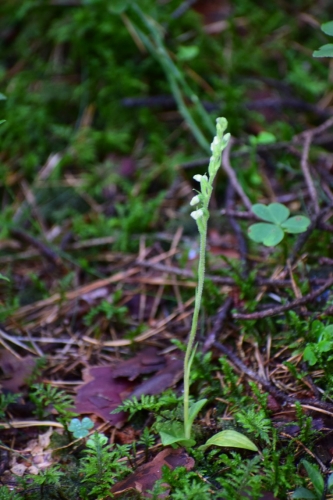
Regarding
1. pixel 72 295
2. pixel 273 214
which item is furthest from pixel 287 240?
pixel 72 295

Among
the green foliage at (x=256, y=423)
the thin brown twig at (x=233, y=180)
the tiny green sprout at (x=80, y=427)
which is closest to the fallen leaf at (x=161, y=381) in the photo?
the tiny green sprout at (x=80, y=427)

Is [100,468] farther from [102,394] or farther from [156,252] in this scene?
[156,252]

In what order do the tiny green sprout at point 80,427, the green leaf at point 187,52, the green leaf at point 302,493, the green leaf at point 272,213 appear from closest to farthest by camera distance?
the green leaf at point 302,493
the tiny green sprout at point 80,427
the green leaf at point 272,213
the green leaf at point 187,52

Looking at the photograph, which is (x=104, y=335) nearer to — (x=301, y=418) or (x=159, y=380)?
(x=159, y=380)

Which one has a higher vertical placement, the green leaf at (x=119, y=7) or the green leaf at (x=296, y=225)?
the green leaf at (x=119, y=7)

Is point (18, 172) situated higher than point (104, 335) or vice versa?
point (18, 172)

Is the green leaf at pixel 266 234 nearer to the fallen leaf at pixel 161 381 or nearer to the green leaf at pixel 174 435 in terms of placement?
the fallen leaf at pixel 161 381
